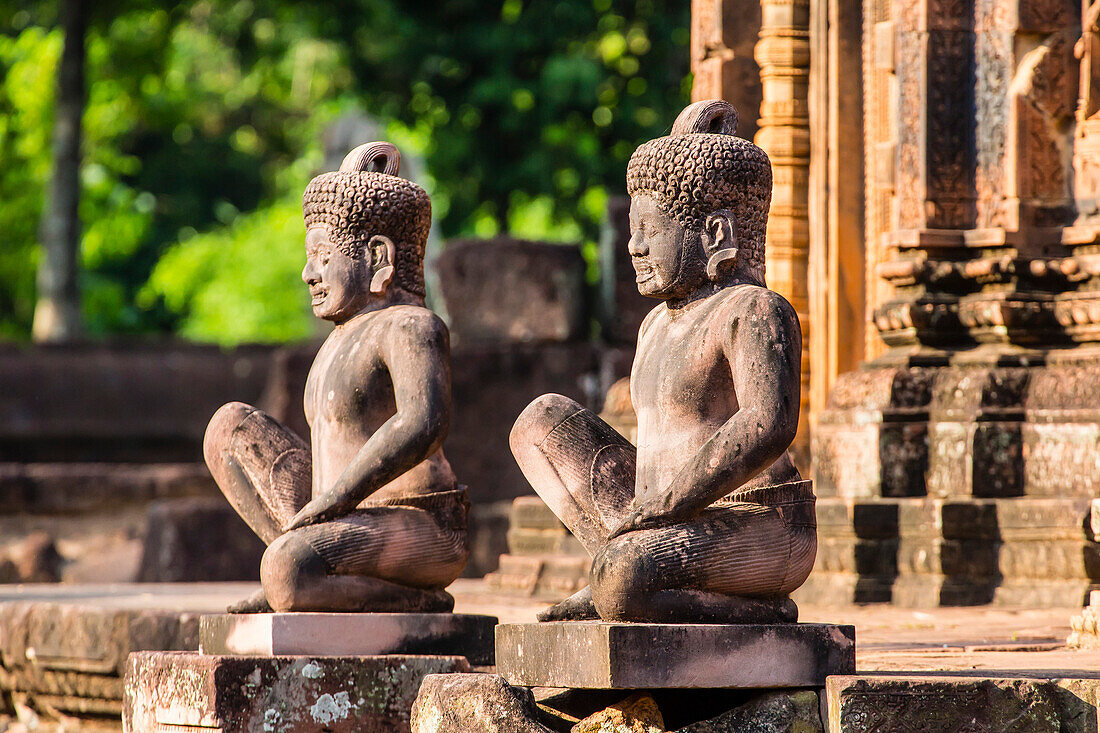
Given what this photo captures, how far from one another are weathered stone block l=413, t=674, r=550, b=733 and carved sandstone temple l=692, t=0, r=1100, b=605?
3340 millimetres

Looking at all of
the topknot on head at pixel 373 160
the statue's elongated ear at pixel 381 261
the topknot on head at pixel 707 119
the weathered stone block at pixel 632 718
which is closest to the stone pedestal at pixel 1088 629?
the weathered stone block at pixel 632 718

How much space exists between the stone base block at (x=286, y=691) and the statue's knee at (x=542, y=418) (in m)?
0.73

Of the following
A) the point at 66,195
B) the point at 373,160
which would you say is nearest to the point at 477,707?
the point at 373,160

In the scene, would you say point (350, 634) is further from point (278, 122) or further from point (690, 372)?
point (278, 122)

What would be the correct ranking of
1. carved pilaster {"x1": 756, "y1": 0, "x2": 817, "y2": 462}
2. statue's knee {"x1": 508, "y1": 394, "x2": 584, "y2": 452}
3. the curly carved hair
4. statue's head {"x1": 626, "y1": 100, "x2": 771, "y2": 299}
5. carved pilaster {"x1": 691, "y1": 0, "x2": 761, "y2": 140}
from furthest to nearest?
carved pilaster {"x1": 691, "y1": 0, "x2": 761, "y2": 140} → carved pilaster {"x1": 756, "y1": 0, "x2": 817, "y2": 462} → the curly carved hair → statue's knee {"x1": 508, "y1": 394, "x2": 584, "y2": 452} → statue's head {"x1": 626, "y1": 100, "x2": 771, "y2": 299}

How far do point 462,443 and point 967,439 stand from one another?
615 centimetres

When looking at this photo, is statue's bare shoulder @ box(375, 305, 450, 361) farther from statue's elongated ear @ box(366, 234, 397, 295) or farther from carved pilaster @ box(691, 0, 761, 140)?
carved pilaster @ box(691, 0, 761, 140)

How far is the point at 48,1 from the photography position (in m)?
21.7

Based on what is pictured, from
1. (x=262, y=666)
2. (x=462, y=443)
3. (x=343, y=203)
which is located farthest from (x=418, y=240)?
(x=462, y=443)

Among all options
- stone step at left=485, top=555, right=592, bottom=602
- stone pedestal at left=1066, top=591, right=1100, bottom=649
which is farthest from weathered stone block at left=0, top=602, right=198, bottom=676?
stone pedestal at left=1066, top=591, right=1100, bottom=649

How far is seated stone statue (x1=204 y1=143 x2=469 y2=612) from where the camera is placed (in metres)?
4.78

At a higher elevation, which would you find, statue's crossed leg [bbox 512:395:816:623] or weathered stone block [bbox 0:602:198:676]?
Answer: statue's crossed leg [bbox 512:395:816:623]

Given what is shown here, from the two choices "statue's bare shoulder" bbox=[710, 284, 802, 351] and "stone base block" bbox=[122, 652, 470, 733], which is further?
"stone base block" bbox=[122, 652, 470, 733]

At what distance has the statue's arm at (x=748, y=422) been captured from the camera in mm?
3943
